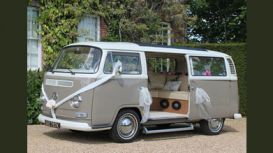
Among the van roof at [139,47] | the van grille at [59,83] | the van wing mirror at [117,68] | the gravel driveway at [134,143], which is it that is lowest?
the gravel driveway at [134,143]

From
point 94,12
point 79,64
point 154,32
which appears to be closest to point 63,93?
point 79,64

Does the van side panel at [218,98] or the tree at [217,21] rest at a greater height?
the tree at [217,21]

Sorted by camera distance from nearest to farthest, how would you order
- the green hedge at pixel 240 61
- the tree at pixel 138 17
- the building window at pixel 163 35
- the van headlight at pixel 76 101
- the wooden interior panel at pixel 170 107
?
the van headlight at pixel 76 101, the wooden interior panel at pixel 170 107, the green hedge at pixel 240 61, the tree at pixel 138 17, the building window at pixel 163 35

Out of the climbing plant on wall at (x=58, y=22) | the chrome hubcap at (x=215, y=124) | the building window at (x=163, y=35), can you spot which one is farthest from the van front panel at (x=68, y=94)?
the building window at (x=163, y=35)

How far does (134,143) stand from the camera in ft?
33.5

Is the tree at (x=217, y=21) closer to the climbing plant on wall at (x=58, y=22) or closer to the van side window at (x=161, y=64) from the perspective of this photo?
the climbing plant on wall at (x=58, y=22)

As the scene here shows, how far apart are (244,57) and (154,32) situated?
144 inches

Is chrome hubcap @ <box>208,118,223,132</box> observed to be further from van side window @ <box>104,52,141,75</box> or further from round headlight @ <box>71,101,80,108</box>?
round headlight @ <box>71,101,80,108</box>

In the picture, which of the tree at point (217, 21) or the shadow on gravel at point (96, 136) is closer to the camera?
the shadow on gravel at point (96, 136)

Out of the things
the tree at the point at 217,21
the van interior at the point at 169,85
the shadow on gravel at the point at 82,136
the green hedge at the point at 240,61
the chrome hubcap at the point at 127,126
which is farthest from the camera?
the tree at the point at 217,21

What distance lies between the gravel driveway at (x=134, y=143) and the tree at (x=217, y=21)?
16.9 m

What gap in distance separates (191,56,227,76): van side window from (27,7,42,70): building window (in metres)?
5.57

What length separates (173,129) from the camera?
1160 cm

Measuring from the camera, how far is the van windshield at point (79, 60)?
9977mm
